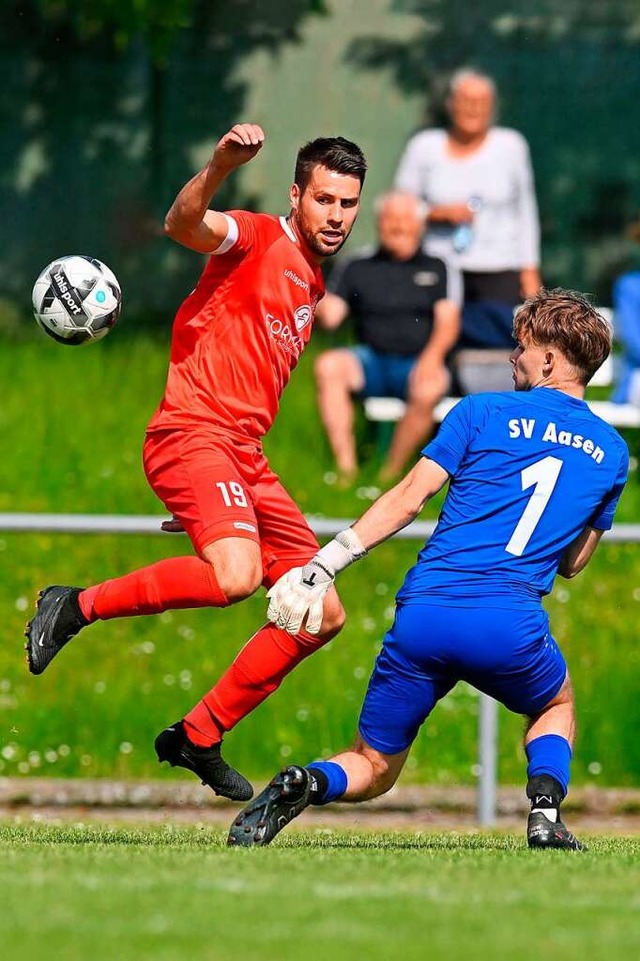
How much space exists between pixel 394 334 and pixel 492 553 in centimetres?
641

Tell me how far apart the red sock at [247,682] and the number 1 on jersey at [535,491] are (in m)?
1.20

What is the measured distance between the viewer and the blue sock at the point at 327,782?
6312mm

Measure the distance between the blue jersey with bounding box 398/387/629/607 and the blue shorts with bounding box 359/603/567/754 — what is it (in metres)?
0.07

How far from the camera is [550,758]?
253 inches

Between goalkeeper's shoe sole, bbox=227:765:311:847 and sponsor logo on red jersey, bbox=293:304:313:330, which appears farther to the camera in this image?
sponsor logo on red jersey, bbox=293:304:313:330

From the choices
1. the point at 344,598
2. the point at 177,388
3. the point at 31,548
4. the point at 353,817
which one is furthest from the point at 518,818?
the point at 177,388

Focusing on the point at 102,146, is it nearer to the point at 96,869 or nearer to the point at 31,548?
the point at 31,548

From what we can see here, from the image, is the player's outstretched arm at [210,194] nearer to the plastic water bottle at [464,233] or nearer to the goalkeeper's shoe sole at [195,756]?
the goalkeeper's shoe sole at [195,756]

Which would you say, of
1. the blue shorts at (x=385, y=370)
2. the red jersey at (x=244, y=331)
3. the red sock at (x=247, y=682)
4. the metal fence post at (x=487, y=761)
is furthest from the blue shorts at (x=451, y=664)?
the blue shorts at (x=385, y=370)

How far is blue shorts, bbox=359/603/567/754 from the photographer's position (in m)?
6.12

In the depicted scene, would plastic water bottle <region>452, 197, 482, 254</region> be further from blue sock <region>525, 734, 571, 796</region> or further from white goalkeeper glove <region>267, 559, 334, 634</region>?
white goalkeeper glove <region>267, 559, 334, 634</region>

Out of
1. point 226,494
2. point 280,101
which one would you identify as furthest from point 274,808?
point 280,101

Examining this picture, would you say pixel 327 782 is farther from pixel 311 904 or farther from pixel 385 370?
pixel 385 370

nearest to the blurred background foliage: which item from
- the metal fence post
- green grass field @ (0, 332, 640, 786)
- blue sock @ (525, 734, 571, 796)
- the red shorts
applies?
green grass field @ (0, 332, 640, 786)
